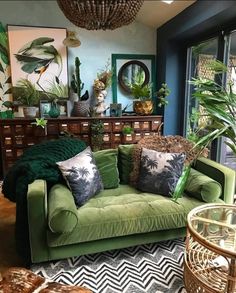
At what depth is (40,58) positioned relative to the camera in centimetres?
369

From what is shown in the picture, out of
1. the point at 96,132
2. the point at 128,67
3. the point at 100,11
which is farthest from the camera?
the point at 128,67

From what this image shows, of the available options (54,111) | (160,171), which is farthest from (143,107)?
(160,171)

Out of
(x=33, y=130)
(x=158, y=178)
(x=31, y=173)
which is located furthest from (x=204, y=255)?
(x=33, y=130)

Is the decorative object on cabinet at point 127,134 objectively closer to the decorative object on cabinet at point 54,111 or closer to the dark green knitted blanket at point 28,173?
the decorative object on cabinet at point 54,111

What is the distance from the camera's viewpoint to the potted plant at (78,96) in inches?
147

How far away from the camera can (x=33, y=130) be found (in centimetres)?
353

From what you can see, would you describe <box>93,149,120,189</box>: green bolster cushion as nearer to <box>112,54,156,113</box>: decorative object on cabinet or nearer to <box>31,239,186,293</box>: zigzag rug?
<box>31,239,186,293</box>: zigzag rug

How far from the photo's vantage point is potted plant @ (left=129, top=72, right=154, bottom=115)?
12.3ft

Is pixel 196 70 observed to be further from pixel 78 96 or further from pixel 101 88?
pixel 78 96

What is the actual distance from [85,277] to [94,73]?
9.59 ft

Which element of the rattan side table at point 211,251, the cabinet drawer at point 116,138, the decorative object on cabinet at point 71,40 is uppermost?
the decorative object on cabinet at point 71,40

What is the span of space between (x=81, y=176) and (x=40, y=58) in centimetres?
236

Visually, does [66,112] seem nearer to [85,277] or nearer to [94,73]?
[94,73]

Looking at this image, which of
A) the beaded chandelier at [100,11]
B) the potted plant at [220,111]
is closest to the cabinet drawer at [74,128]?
the potted plant at [220,111]
